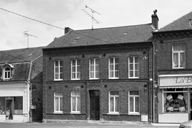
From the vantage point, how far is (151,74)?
99.6 feet

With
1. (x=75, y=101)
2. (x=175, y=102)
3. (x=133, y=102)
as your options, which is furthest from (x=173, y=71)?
(x=75, y=101)

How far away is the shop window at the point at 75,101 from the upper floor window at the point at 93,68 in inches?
83.6

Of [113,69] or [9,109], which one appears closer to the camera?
[113,69]

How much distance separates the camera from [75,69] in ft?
111

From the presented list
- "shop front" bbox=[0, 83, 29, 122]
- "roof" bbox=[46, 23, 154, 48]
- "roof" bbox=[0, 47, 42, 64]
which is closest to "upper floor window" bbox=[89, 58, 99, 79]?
"roof" bbox=[46, 23, 154, 48]

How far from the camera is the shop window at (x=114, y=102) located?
104 feet

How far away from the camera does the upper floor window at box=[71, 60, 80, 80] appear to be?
111 feet

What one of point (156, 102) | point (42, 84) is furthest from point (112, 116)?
point (42, 84)

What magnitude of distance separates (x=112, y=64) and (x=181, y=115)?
24.9 feet

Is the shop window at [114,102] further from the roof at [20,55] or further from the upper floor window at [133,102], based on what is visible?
the roof at [20,55]

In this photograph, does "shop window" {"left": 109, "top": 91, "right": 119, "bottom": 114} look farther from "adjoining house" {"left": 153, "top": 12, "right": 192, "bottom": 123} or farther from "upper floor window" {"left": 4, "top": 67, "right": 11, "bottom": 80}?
"upper floor window" {"left": 4, "top": 67, "right": 11, "bottom": 80}

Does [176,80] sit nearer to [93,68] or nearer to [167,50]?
[167,50]

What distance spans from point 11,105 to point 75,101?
27.3 ft

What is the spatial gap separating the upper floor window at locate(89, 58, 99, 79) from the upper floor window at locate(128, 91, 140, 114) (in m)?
3.79
